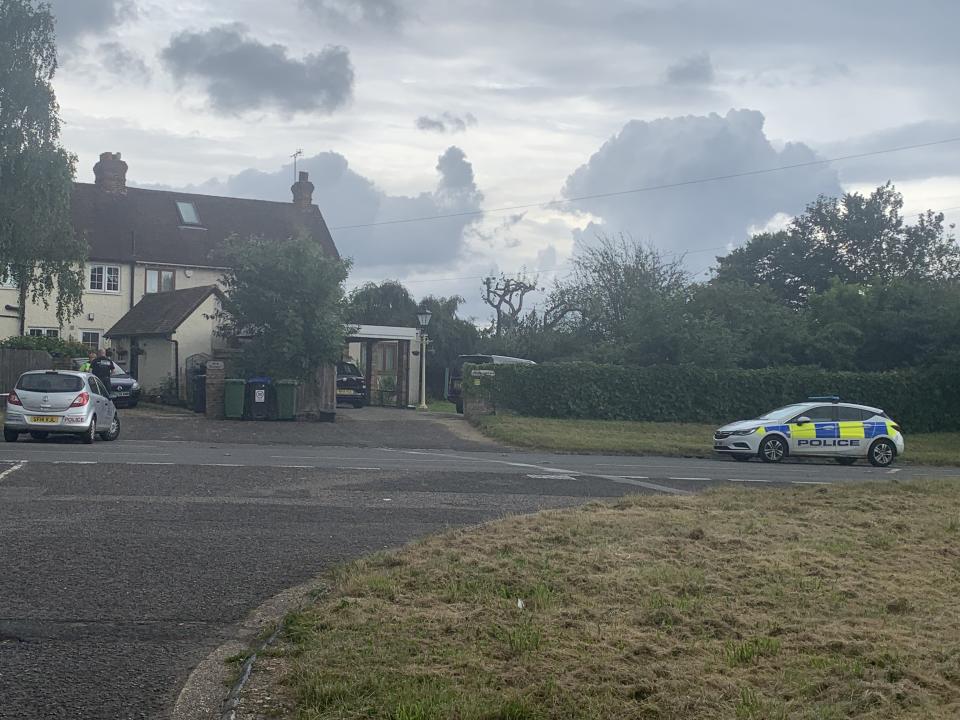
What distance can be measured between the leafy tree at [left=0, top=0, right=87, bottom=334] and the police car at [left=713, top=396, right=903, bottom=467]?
22.8m

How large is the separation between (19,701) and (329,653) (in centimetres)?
161

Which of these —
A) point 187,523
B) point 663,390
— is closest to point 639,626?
point 187,523

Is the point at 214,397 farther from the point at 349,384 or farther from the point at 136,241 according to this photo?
the point at 136,241

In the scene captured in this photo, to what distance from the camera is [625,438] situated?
3031 centimetres

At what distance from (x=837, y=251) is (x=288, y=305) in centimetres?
4686

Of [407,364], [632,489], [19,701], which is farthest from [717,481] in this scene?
[407,364]

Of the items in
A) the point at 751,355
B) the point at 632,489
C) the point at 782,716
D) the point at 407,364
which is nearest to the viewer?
the point at 782,716

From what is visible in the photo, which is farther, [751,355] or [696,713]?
[751,355]

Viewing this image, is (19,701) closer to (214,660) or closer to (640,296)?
(214,660)

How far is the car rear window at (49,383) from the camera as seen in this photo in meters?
22.6

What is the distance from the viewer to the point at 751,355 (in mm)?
38375

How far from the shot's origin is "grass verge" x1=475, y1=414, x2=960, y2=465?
91.6 ft

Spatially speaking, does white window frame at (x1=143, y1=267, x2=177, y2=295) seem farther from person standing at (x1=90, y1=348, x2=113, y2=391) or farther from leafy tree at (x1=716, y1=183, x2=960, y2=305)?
leafy tree at (x1=716, y1=183, x2=960, y2=305)

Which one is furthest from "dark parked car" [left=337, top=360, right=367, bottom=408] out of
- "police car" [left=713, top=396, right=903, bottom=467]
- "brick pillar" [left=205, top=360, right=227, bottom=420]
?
"police car" [left=713, top=396, right=903, bottom=467]
